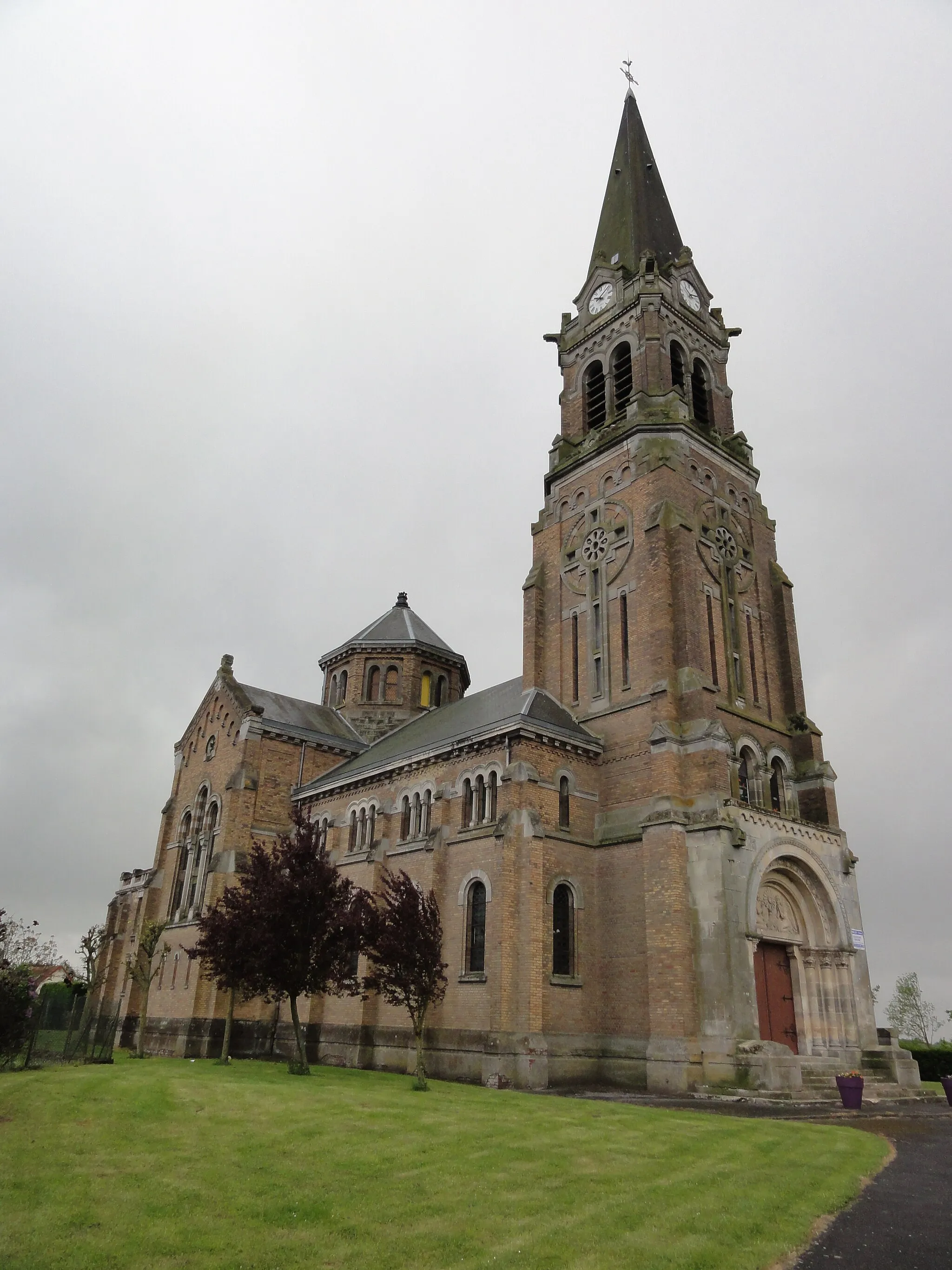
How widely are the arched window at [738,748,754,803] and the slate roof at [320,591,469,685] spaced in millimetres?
22176

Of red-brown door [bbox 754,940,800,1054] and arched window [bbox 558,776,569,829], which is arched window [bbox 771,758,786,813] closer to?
red-brown door [bbox 754,940,800,1054]

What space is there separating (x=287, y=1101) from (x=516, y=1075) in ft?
26.0

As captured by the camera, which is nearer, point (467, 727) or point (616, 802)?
Result: point (616, 802)

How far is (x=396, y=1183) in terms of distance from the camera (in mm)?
10789

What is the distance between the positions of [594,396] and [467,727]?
16.0 m

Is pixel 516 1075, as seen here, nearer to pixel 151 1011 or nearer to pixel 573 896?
pixel 573 896

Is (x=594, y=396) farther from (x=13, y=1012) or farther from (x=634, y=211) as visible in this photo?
(x=13, y=1012)

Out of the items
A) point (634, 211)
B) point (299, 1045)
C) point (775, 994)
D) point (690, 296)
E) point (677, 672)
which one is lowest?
point (299, 1045)

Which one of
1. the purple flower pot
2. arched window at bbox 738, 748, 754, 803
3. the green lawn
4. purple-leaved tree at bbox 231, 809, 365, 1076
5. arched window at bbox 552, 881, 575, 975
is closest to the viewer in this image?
the green lawn

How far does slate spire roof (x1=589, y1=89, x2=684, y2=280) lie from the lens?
130 ft

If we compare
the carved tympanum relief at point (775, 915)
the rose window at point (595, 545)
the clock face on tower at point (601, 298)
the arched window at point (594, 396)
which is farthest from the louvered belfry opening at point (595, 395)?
the carved tympanum relief at point (775, 915)

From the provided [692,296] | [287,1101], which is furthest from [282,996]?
[692,296]

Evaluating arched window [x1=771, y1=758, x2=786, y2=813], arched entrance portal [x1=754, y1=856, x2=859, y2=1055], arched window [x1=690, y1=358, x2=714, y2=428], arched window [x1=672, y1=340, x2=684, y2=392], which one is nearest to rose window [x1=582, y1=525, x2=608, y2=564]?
arched window [x1=690, y1=358, x2=714, y2=428]

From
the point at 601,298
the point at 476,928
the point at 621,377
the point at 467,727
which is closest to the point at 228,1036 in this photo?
the point at 476,928
